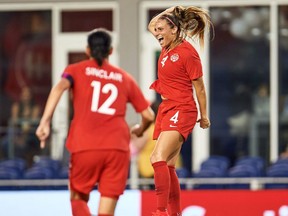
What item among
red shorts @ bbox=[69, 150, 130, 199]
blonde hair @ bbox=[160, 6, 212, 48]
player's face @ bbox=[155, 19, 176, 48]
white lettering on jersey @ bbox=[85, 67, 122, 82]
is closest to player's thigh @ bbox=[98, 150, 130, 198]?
red shorts @ bbox=[69, 150, 130, 199]

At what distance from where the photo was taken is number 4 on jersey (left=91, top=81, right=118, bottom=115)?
431 inches

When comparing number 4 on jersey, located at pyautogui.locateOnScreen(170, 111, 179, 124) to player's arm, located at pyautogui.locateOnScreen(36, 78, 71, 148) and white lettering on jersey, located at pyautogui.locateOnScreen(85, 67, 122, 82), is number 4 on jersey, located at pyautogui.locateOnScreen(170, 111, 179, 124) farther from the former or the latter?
player's arm, located at pyautogui.locateOnScreen(36, 78, 71, 148)

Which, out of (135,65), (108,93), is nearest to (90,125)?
(108,93)

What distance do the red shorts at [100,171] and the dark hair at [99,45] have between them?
786 mm

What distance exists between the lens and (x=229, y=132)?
20.2 meters

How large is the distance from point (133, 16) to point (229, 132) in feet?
7.61

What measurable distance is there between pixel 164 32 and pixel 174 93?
536 millimetres

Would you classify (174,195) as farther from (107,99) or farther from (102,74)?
(102,74)

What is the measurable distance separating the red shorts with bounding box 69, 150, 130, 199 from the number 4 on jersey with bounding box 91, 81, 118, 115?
1.15 ft

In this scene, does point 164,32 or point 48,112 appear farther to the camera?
point 164,32

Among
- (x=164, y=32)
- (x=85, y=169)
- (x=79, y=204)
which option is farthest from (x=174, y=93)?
(x=79, y=204)

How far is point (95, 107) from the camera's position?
35.9ft

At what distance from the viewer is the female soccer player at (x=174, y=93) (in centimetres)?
1110

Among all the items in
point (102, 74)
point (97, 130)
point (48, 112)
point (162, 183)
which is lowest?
point (162, 183)
